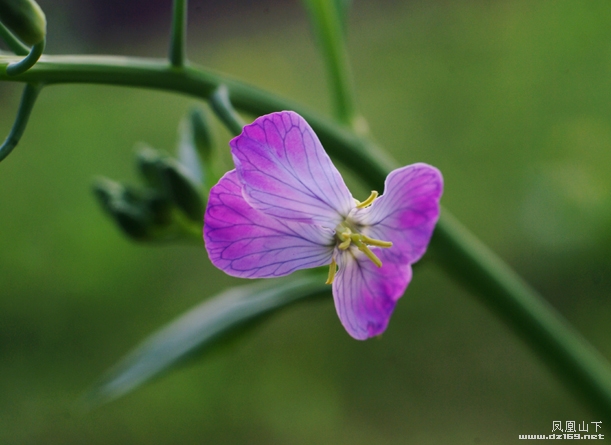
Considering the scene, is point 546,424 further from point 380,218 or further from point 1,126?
point 1,126

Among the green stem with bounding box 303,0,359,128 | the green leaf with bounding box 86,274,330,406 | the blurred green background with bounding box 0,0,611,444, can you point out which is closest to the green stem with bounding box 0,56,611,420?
the green stem with bounding box 303,0,359,128

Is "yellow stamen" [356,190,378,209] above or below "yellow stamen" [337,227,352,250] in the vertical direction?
above

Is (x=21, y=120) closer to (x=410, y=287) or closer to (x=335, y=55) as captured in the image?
(x=335, y=55)

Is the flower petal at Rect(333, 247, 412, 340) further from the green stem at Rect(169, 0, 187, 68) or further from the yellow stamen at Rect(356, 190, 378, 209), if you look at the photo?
the green stem at Rect(169, 0, 187, 68)

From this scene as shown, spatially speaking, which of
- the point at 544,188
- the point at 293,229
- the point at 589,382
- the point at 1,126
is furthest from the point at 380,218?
the point at 1,126

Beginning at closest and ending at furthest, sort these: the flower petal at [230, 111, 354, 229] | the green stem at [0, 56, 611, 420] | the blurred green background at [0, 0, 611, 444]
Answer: the flower petal at [230, 111, 354, 229] < the green stem at [0, 56, 611, 420] < the blurred green background at [0, 0, 611, 444]

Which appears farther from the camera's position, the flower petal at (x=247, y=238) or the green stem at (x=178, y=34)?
the green stem at (x=178, y=34)


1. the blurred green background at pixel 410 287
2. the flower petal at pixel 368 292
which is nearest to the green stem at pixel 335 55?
the flower petal at pixel 368 292

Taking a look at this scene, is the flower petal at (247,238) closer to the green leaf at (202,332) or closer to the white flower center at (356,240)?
the white flower center at (356,240)
